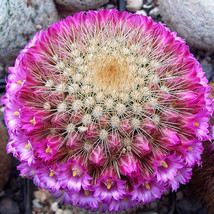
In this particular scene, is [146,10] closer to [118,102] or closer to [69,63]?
[69,63]

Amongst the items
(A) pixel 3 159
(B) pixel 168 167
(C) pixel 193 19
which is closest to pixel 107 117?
(B) pixel 168 167

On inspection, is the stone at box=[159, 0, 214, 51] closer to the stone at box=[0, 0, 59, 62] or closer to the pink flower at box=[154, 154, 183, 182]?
the stone at box=[0, 0, 59, 62]

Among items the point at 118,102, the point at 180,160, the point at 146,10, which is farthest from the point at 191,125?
the point at 146,10

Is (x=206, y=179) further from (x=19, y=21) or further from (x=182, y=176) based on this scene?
(x=19, y=21)

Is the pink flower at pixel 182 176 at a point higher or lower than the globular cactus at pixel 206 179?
higher

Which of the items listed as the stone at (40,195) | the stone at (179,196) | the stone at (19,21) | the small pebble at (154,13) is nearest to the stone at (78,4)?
the stone at (19,21)

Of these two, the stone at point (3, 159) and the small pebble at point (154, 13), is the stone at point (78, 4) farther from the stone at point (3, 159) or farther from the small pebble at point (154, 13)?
the stone at point (3, 159)
